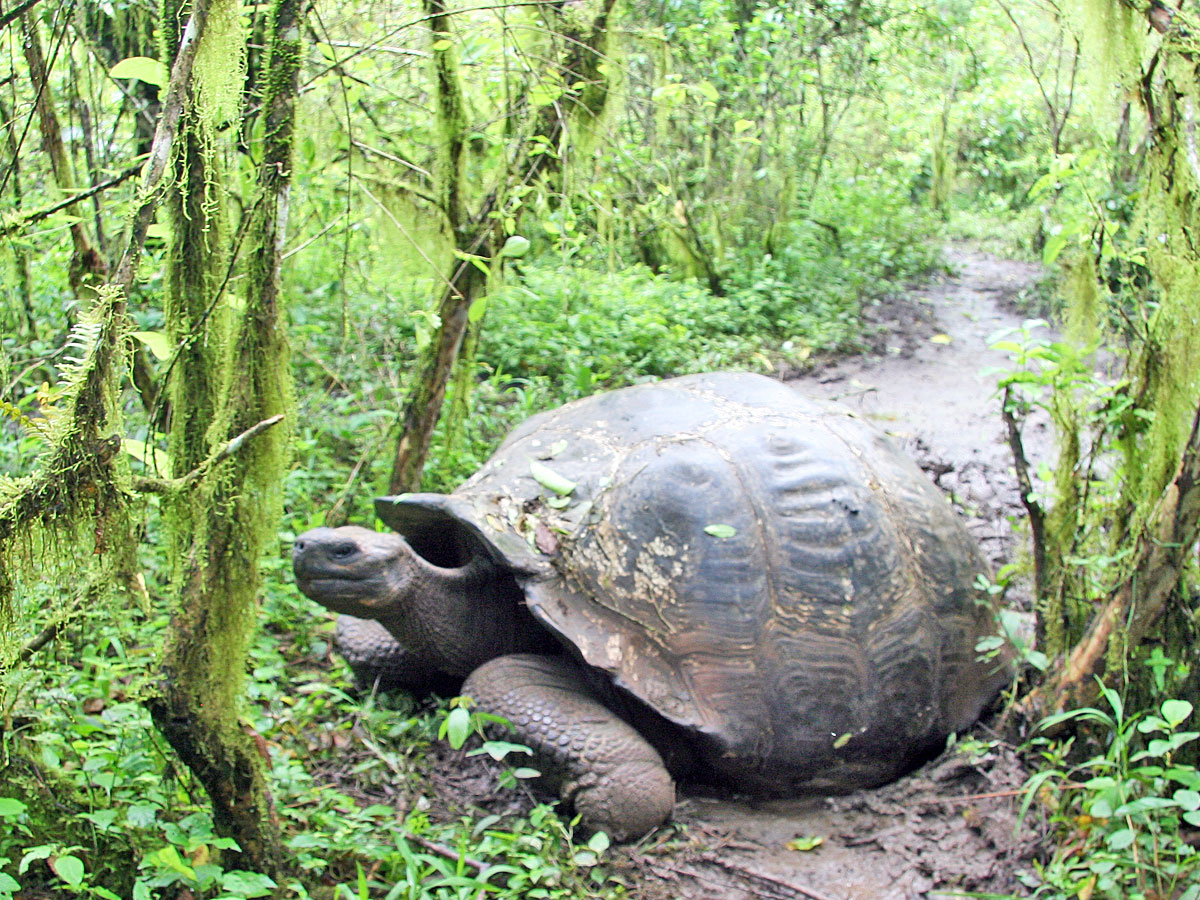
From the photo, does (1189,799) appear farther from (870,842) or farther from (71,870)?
(71,870)

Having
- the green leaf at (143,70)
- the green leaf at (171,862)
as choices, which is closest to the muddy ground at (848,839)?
the green leaf at (171,862)

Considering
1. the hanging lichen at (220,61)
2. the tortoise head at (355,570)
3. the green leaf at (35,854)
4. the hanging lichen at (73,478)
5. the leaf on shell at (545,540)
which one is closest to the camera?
the hanging lichen at (73,478)

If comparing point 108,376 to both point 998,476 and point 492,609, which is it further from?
point 998,476

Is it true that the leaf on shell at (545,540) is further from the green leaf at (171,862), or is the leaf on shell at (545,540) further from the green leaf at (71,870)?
the green leaf at (71,870)

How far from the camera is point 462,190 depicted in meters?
Answer: 3.97

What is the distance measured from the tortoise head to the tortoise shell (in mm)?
237

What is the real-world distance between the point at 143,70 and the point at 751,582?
2.15 metres

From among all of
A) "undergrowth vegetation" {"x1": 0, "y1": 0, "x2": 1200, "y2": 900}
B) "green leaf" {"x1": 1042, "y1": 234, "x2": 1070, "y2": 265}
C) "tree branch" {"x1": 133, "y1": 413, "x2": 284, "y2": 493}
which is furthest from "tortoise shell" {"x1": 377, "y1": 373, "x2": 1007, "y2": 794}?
"tree branch" {"x1": 133, "y1": 413, "x2": 284, "y2": 493}

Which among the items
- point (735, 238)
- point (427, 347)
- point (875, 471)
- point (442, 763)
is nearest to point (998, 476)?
point (875, 471)

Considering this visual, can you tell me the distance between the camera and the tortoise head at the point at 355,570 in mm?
2922

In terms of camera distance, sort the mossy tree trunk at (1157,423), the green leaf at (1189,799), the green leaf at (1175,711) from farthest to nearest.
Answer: the mossy tree trunk at (1157,423) → the green leaf at (1175,711) → the green leaf at (1189,799)

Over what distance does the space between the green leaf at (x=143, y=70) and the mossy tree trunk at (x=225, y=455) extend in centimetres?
17

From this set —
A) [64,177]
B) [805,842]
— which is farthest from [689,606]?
[64,177]

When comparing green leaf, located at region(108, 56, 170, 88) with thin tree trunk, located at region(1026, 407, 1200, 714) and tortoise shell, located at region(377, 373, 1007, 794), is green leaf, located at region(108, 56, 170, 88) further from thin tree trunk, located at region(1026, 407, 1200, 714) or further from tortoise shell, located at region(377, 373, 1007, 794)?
thin tree trunk, located at region(1026, 407, 1200, 714)
